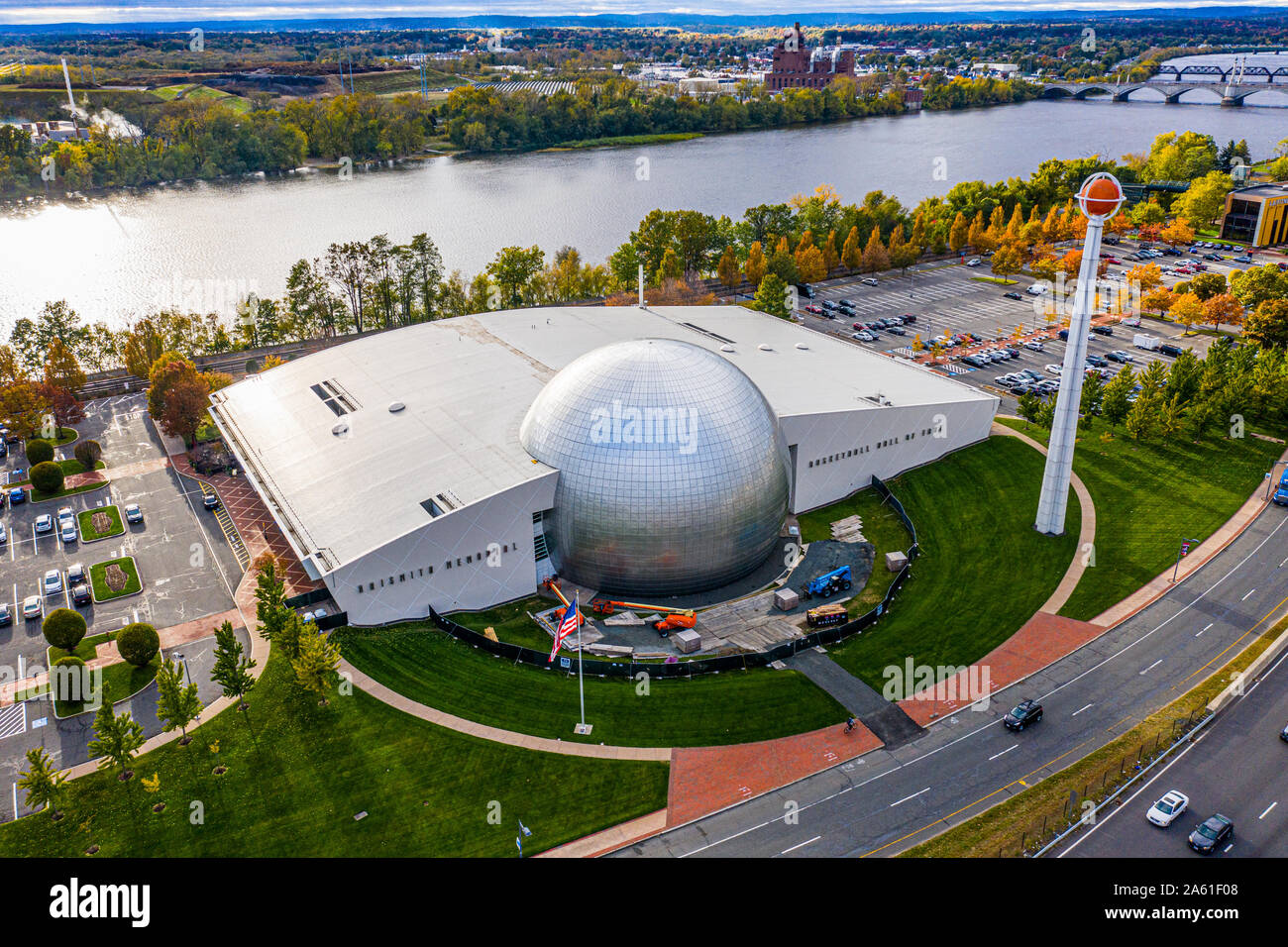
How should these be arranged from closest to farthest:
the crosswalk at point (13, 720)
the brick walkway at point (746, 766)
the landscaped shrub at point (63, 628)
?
the brick walkway at point (746, 766) → the crosswalk at point (13, 720) → the landscaped shrub at point (63, 628)

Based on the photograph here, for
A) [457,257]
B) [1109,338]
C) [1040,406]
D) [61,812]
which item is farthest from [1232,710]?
[457,257]

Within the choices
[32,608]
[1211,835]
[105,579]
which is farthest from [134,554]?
[1211,835]

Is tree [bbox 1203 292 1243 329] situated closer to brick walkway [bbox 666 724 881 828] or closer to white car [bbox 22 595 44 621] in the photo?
brick walkway [bbox 666 724 881 828]

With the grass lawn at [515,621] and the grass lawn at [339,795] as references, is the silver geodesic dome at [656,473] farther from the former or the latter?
the grass lawn at [339,795]

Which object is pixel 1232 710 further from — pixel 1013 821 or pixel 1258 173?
pixel 1258 173

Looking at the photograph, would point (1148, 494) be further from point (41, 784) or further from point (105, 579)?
point (105, 579)

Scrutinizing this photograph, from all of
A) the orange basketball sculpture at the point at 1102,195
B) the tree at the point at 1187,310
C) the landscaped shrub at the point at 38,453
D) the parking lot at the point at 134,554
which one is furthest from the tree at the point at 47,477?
the tree at the point at 1187,310

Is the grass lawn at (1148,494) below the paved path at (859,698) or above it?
above

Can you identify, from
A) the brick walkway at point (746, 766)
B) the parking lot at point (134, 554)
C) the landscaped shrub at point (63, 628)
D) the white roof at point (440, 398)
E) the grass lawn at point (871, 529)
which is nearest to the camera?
the brick walkway at point (746, 766)
